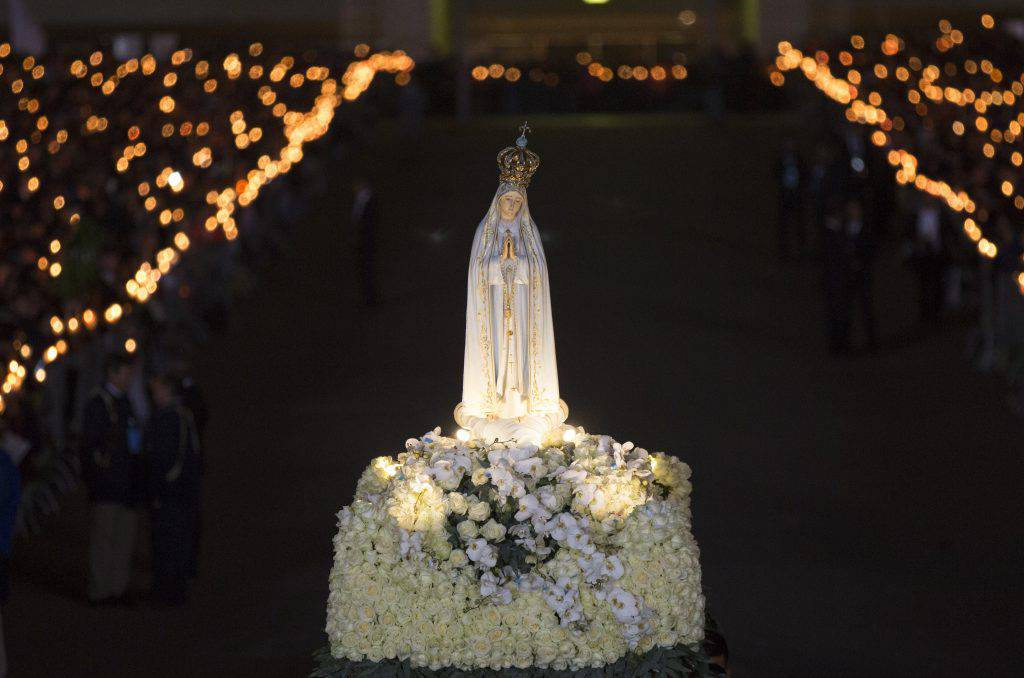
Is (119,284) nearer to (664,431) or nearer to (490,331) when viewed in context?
(664,431)

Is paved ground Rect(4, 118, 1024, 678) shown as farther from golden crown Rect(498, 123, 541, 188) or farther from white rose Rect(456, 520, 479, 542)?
golden crown Rect(498, 123, 541, 188)

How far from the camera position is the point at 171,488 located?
13352 mm

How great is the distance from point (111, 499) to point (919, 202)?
550 inches

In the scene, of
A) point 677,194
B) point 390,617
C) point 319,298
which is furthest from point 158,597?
point 677,194

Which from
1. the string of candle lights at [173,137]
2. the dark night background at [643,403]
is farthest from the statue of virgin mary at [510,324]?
the string of candle lights at [173,137]

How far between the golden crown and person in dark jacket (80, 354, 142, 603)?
16.8 ft

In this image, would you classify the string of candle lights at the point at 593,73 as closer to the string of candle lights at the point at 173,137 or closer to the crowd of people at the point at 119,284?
the string of candle lights at the point at 173,137

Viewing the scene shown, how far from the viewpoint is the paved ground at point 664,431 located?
12609 mm

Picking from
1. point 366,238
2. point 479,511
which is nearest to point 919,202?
point 366,238

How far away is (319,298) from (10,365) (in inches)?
356

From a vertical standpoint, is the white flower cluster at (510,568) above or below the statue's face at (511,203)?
below

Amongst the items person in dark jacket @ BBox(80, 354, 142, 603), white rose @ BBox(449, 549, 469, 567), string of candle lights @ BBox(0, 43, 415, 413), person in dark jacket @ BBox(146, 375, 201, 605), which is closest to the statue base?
white rose @ BBox(449, 549, 469, 567)

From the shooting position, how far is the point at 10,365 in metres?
15.4

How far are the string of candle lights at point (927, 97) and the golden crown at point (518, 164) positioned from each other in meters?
12.0
